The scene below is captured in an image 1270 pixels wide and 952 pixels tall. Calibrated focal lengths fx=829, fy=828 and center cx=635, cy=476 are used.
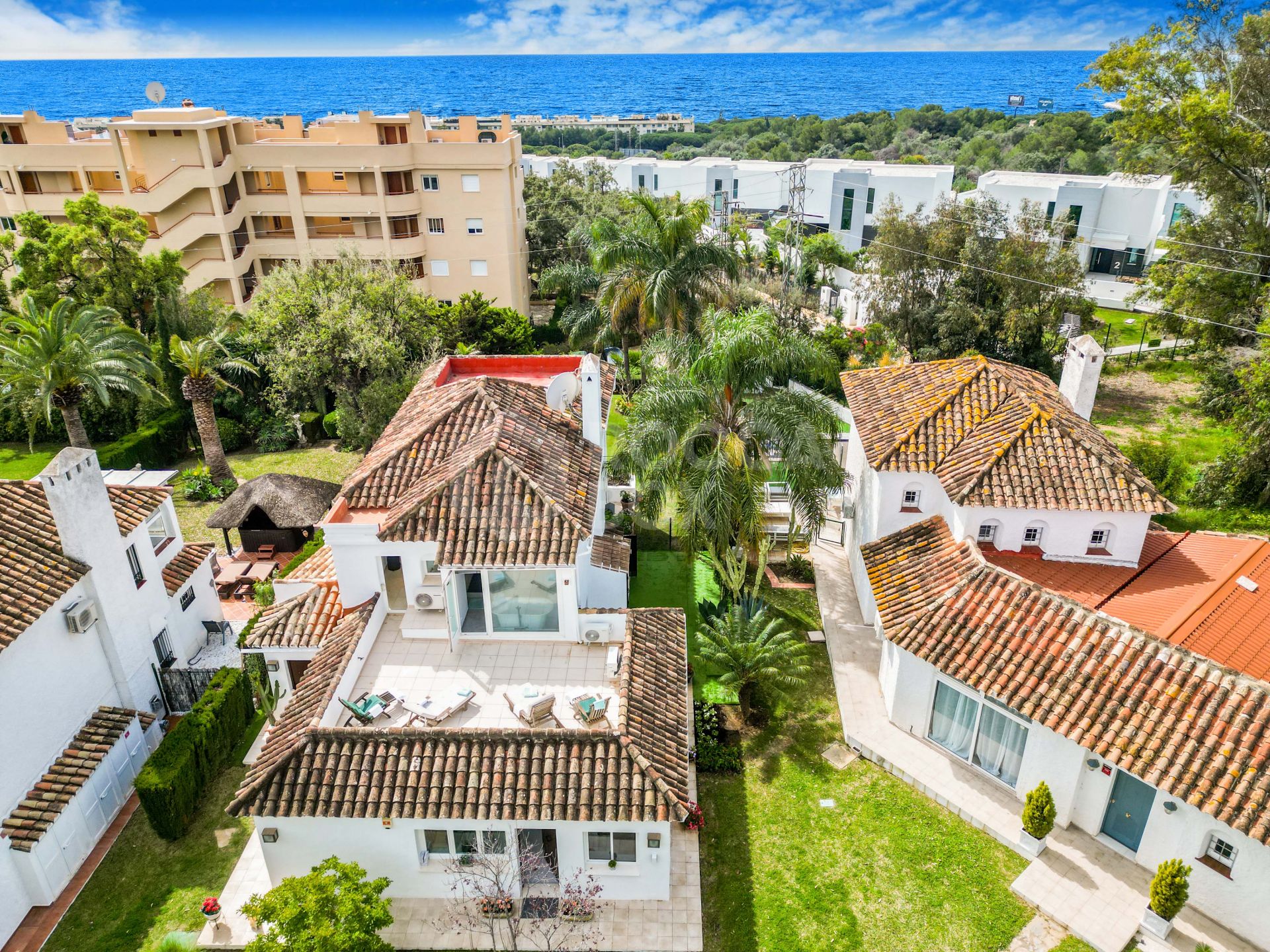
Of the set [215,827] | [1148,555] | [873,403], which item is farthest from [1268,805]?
[215,827]

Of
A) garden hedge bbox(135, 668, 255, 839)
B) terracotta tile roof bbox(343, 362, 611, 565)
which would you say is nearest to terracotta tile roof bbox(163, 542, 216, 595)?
garden hedge bbox(135, 668, 255, 839)

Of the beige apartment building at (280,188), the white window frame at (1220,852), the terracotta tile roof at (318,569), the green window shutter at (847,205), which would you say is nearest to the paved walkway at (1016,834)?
the white window frame at (1220,852)

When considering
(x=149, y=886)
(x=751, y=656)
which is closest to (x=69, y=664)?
(x=149, y=886)

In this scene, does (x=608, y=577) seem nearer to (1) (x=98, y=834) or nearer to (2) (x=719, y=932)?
(2) (x=719, y=932)

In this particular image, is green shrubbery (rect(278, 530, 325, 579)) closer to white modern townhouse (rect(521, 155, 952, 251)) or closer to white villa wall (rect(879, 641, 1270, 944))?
white villa wall (rect(879, 641, 1270, 944))

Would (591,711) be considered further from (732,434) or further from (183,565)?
(183,565)
